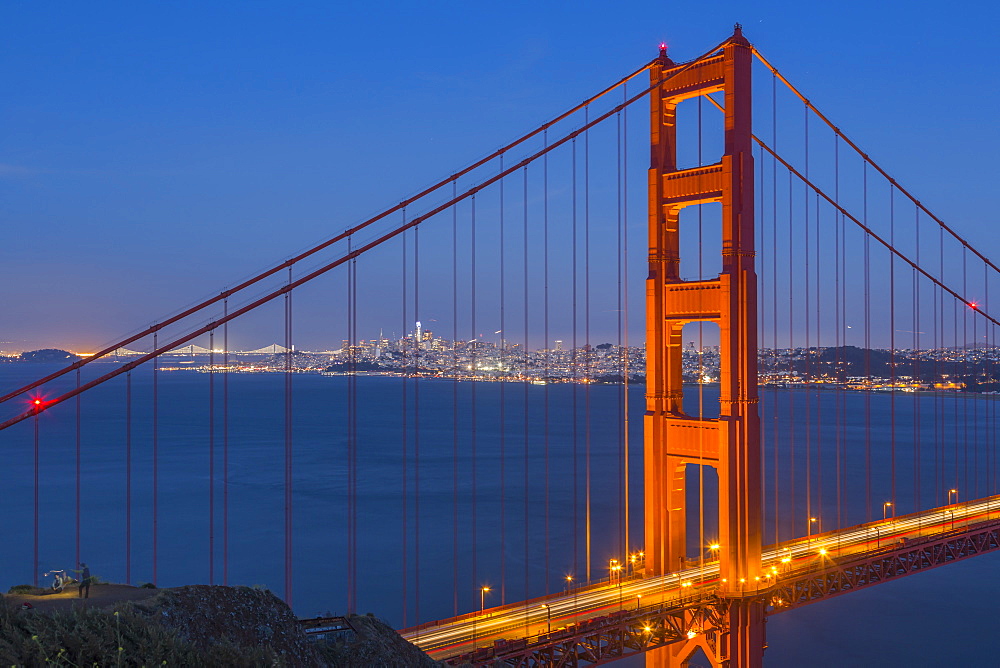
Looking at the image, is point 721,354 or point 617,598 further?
point 721,354

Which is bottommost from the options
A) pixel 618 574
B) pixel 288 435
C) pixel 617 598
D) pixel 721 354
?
pixel 617 598

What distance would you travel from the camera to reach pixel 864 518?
43.5 m

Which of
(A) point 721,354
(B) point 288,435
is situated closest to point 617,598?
(A) point 721,354

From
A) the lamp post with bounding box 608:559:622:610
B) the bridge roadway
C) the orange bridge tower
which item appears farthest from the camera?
→ the orange bridge tower

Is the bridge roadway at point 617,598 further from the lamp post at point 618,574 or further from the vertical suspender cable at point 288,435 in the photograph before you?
the vertical suspender cable at point 288,435

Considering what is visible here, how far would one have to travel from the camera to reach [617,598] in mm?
15836

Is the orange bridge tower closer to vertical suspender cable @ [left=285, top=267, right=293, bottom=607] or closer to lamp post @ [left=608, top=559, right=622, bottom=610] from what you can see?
lamp post @ [left=608, top=559, right=622, bottom=610]

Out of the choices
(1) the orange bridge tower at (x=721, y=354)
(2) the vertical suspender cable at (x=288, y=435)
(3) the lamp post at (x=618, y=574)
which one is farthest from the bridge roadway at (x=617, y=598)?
(2) the vertical suspender cable at (x=288, y=435)

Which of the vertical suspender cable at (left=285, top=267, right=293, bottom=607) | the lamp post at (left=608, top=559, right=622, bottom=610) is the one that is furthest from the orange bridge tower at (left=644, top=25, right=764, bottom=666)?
the vertical suspender cable at (left=285, top=267, right=293, bottom=607)

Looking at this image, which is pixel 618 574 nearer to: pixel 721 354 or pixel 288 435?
pixel 721 354

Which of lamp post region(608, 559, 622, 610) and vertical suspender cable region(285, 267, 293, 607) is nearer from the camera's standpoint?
vertical suspender cable region(285, 267, 293, 607)

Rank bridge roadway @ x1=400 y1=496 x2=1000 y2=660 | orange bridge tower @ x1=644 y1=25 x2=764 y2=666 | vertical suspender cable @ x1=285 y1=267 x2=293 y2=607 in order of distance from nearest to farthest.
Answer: vertical suspender cable @ x1=285 y1=267 x2=293 y2=607
bridge roadway @ x1=400 y1=496 x2=1000 y2=660
orange bridge tower @ x1=644 y1=25 x2=764 y2=666

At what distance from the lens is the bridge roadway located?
44.9ft

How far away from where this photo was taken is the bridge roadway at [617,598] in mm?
13681
